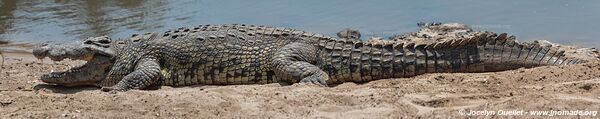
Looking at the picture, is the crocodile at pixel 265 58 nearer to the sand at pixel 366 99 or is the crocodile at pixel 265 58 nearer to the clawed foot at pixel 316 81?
the clawed foot at pixel 316 81

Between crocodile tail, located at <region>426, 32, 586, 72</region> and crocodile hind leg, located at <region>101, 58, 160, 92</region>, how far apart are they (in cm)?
265

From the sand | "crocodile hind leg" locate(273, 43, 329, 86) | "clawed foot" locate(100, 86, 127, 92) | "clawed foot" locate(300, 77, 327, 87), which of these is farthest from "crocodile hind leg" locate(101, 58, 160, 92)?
"clawed foot" locate(300, 77, 327, 87)

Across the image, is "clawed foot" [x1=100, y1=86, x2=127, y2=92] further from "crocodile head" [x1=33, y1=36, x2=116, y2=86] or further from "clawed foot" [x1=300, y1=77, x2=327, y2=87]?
"clawed foot" [x1=300, y1=77, x2=327, y2=87]

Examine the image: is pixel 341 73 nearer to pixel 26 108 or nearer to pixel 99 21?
pixel 26 108

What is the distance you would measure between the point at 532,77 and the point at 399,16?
21.5 feet

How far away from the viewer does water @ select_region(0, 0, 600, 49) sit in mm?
11625

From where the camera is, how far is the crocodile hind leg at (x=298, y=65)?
713cm

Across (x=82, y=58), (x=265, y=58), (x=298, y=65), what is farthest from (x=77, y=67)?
(x=298, y=65)

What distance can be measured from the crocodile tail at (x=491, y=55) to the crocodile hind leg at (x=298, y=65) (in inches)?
44.1

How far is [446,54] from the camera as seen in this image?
7.21 m

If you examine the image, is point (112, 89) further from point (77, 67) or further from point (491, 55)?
point (491, 55)

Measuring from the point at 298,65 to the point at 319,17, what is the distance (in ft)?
19.6

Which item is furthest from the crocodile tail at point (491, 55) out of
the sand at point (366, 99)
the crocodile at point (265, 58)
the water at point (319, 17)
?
the water at point (319, 17)

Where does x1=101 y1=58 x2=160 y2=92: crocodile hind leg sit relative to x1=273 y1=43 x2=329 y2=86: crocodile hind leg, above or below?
below
